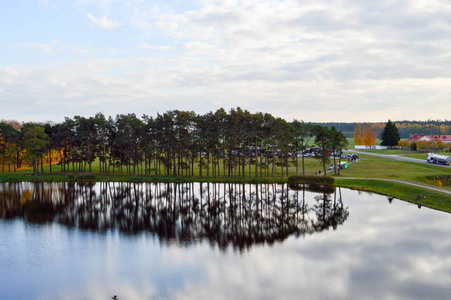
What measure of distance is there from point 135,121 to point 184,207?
39701 mm

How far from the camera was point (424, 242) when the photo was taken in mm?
33688

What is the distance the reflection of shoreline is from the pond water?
0.24 m

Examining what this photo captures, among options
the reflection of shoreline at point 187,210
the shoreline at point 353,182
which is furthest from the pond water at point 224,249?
the shoreline at point 353,182

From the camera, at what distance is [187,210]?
4931 cm

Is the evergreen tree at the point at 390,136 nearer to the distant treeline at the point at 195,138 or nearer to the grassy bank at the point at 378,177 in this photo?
the grassy bank at the point at 378,177

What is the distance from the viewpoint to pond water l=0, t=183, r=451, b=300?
80.6 feet

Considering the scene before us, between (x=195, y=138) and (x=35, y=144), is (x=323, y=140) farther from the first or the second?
(x=35, y=144)

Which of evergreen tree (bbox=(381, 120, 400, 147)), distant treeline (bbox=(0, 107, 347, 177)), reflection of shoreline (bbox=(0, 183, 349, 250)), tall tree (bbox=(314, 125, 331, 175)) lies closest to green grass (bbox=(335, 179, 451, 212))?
reflection of shoreline (bbox=(0, 183, 349, 250))

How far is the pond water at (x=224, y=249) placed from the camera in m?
24.6

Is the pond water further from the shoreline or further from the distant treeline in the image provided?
the distant treeline

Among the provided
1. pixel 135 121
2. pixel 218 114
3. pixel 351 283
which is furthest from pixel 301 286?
pixel 135 121

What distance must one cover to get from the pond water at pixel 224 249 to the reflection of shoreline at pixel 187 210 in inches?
9.4

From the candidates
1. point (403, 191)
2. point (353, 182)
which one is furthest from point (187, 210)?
point (353, 182)

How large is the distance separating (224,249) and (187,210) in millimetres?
17441
